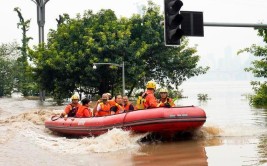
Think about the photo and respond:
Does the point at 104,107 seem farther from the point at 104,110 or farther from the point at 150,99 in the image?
the point at 150,99

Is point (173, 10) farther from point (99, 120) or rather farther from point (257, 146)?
point (99, 120)

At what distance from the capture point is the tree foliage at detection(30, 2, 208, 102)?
3900cm

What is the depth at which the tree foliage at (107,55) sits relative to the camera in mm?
39000

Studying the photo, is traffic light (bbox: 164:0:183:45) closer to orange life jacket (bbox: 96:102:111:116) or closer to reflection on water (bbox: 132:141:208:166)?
reflection on water (bbox: 132:141:208:166)

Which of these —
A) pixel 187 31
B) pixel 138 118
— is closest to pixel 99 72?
pixel 138 118

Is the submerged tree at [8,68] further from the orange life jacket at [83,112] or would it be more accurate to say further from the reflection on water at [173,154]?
the reflection on water at [173,154]

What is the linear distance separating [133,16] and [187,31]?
33.7m

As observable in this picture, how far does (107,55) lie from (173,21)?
3059cm

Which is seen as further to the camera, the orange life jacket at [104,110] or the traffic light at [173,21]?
the orange life jacket at [104,110]

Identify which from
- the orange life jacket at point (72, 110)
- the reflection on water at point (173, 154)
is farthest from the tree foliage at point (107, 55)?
the reflection on water at point (173, 154)

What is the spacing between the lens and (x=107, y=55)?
3959cm

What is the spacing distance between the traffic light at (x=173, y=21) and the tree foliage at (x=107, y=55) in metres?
28.8

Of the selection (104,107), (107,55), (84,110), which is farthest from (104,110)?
(107,55)

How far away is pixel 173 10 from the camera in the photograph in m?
9.12
